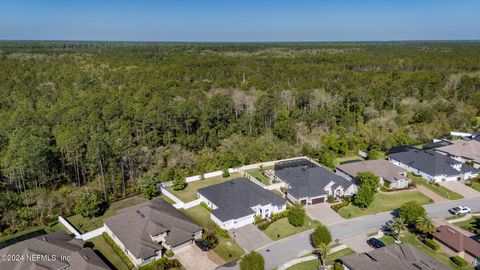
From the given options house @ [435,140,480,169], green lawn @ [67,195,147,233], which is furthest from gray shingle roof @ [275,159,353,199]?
house @ [435,140,480,169]

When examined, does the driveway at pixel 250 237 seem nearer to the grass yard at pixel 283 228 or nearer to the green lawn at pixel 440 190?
the grass yard at pixel 283 228

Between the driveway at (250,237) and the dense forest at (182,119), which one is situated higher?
the dense forest at (182,119)

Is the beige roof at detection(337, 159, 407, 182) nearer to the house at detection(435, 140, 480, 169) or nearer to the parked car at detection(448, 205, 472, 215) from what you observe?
the parked car at detection(448, 205, 472, 215)

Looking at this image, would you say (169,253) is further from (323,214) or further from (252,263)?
(323,214)

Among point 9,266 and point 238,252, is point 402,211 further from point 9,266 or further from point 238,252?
point 9,266

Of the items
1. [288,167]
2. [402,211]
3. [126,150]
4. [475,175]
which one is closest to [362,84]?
[475,175]

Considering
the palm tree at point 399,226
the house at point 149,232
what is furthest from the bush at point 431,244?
the house at point 149,232
